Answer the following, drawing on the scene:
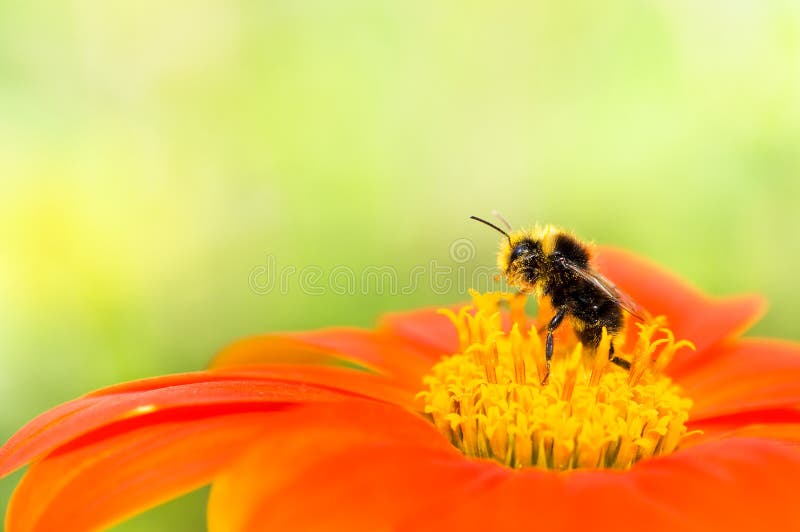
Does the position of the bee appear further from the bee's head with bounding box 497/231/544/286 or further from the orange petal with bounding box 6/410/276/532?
the orange petal with bounding box 6/410/276/532

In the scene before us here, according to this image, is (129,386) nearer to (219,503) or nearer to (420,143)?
(219,503)

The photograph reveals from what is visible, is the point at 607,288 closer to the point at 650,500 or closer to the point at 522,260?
the point at 522,260

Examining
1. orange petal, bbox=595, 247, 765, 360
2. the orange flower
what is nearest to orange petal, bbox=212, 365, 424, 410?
the orange flower

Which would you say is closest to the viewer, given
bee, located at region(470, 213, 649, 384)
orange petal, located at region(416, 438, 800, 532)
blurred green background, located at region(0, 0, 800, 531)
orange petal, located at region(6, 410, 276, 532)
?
orange petal, located at region(416, 438, 800, 532)

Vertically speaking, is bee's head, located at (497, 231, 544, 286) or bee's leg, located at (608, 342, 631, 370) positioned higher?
bee's head, located at (497, 231, 544, 286)

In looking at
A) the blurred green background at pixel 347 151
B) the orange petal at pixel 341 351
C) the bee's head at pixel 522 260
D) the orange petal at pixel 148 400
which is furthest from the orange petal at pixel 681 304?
the blurred green background at pixel 347 151
